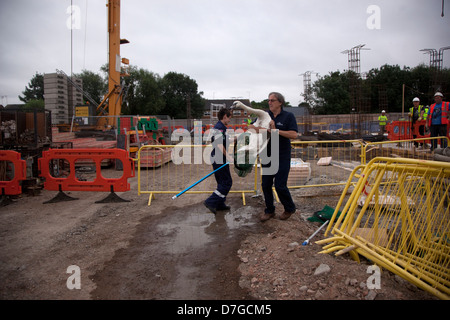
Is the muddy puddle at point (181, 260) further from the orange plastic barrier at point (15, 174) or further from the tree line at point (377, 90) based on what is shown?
the tree line at point (377, 90)

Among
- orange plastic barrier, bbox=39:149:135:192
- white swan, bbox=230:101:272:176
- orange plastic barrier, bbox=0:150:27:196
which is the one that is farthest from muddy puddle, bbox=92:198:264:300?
orange plastic barrier, bbox=0:150:27:196

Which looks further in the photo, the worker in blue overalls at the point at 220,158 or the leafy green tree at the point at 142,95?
the leafy green tree at the point at 142,95

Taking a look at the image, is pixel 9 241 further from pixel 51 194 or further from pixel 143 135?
pixel 143 135

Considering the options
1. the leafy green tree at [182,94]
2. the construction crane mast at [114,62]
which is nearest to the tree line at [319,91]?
the leafy green tree at [182,94]

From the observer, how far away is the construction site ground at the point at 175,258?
280 cm

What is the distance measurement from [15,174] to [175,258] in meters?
5.09

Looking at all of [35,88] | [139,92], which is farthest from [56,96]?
[35,88]

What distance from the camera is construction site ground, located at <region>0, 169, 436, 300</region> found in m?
2.80

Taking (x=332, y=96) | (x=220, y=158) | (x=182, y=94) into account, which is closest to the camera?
(x=220, y=158)

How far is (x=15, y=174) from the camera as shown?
21.0ft

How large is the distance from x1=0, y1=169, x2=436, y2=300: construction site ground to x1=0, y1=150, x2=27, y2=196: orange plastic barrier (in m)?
0.59

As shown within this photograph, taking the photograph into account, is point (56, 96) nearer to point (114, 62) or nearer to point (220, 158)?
point (114, 62)

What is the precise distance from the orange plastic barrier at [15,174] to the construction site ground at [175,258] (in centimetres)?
59

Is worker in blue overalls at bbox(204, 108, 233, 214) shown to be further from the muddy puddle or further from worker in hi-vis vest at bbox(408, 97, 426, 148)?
worker in hi-vis vest at bbox(408, 97, 426, 148)
